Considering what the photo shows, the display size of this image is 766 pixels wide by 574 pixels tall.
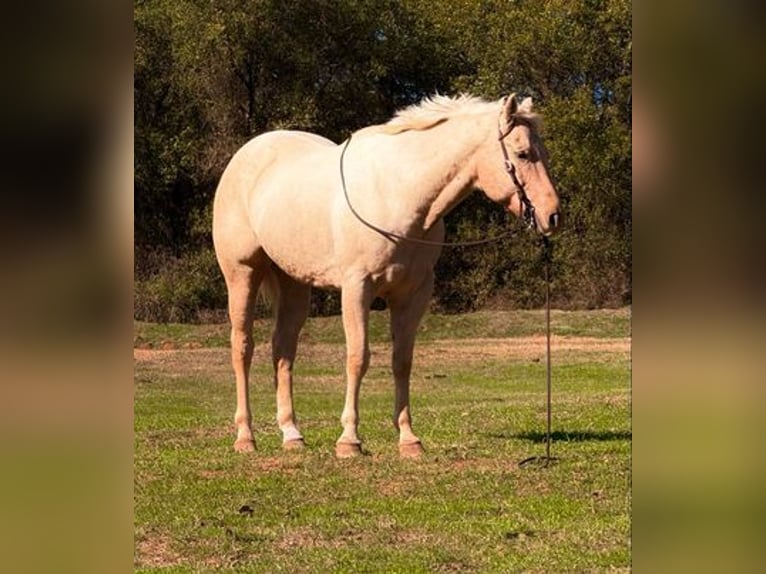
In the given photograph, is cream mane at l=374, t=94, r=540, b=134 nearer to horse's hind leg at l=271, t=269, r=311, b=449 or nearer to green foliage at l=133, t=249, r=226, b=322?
horse's hind leg at l=271, t=269, r=311, b=449

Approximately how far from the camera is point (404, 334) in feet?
25.8

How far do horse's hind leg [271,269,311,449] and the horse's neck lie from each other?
159cm

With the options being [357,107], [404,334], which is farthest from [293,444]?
[357,107]

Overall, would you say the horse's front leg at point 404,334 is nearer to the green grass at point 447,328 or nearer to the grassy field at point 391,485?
the grassy field at point 391,485

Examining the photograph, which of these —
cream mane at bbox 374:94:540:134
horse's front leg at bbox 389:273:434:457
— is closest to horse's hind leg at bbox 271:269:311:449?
horse's front leg at bbox 389:273:434:457

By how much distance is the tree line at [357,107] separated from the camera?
73.6 feet

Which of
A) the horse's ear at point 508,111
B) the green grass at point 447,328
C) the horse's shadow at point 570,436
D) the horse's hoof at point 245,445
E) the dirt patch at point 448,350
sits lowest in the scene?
the horse's hoof at point 245,445

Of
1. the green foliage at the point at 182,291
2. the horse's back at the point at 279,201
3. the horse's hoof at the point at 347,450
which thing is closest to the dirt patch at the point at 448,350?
the green foliage at the point at 182,291

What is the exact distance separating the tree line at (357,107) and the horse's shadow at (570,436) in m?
13.6

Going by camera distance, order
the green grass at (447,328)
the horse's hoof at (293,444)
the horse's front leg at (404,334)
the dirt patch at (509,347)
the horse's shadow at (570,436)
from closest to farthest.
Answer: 1. the horse's front leg at (404,334)
2. the horse's hoof at (293,444)
3. the horse's shadow at (570,436)
4. the dirt patch at (509,347)
5. the green grass at (447,328)

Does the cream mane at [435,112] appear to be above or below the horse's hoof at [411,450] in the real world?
above
